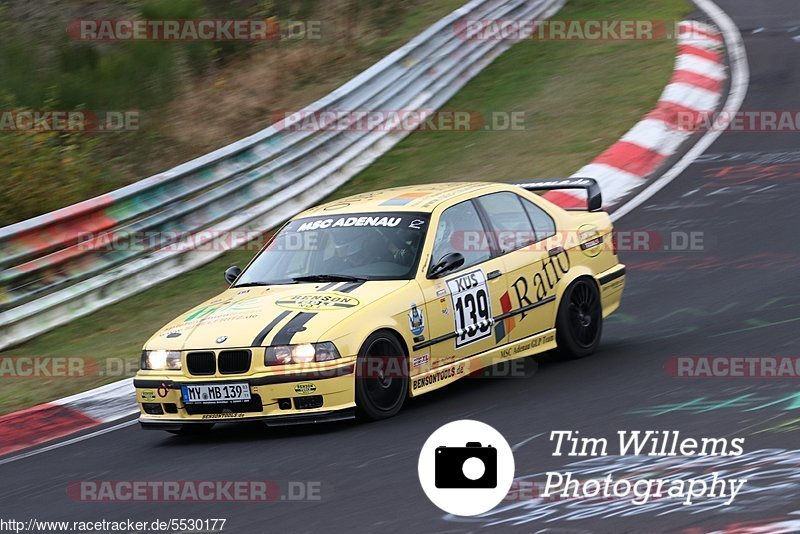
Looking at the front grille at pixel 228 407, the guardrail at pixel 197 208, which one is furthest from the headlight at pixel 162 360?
the guardrail at pixel 197 208

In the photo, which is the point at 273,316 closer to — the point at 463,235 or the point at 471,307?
the point at 471,307

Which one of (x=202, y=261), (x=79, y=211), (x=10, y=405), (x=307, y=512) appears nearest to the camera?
(x=307, y=512)

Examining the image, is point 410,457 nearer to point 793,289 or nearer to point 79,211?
point 793,289

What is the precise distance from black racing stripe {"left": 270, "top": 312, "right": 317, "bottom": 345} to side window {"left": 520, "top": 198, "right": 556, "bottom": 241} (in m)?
2.24

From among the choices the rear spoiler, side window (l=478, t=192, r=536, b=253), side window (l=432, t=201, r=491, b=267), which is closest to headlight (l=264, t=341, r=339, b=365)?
side window (l=432, t=201, r=491, b=267)

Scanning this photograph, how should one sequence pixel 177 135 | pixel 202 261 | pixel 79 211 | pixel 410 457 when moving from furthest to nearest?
1. pixel 177 135
2. pixel 202 261
3. pixel 79 211
4. pixel 410 457

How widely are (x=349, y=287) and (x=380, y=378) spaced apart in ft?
2.13

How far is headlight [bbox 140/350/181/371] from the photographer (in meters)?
7.53

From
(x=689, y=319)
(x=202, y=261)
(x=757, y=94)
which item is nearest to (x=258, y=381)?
(x=689, y=319)

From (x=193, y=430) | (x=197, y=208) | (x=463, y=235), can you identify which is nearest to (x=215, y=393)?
(x=193, y=430)

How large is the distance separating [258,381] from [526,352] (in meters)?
2.17

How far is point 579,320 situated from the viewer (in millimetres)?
9125

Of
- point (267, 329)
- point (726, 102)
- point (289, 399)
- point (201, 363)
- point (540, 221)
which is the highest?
point (726, 102)

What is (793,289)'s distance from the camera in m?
9.86
